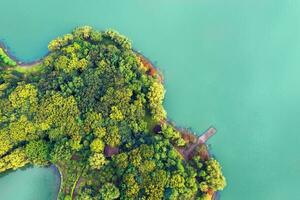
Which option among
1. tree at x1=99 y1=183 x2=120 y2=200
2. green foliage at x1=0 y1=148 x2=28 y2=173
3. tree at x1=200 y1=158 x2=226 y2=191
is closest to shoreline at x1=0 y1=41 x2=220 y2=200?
tree at x1=200 y1=158 x2=226 y2=191

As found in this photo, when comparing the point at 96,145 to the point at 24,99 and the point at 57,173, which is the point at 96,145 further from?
the point at 24,99

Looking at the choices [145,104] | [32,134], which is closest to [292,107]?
[145,104]

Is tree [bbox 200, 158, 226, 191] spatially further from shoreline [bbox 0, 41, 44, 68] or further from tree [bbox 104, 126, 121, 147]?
shoreline [bbox 0, 41, 44, 68]

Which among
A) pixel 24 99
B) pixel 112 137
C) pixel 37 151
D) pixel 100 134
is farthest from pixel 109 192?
pixel 24 99

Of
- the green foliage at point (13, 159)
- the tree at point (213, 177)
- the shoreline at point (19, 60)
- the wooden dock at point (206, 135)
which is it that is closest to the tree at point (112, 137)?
the green foliage at point (13, 159)

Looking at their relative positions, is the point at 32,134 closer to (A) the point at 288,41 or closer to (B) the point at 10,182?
(B) the point at 10,182

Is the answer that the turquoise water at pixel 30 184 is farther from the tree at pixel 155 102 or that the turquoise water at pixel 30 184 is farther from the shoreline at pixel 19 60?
the tree at pixel 155 102
